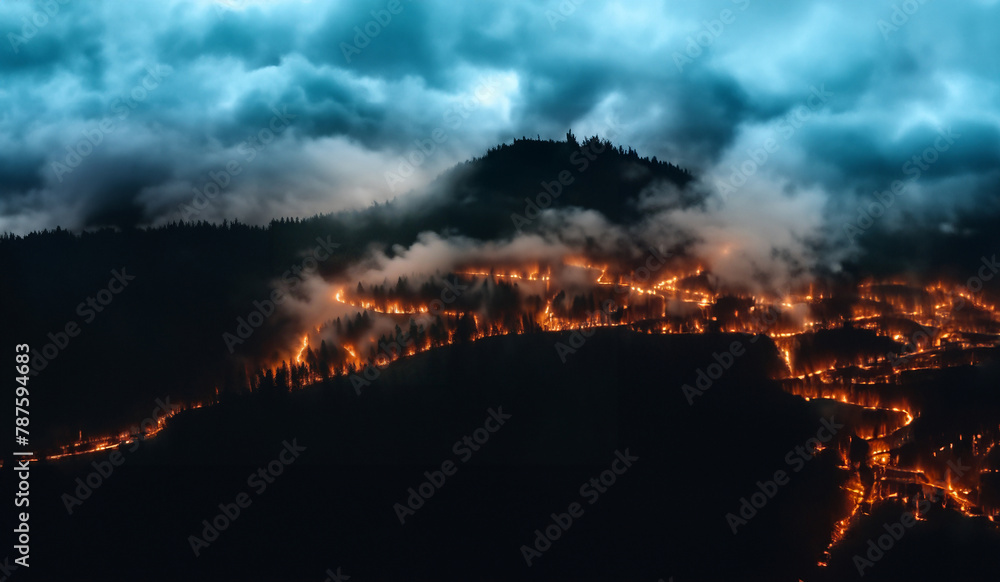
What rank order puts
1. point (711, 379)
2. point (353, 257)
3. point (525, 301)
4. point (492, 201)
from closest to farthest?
point (711, 379), point (525, 301), point (353, 257), point (492, 201)

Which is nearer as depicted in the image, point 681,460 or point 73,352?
point 681,460

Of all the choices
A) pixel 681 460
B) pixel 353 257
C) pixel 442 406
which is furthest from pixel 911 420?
pixel 353 257

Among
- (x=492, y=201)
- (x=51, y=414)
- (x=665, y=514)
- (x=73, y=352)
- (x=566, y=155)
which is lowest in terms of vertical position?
(x=665, y=514)

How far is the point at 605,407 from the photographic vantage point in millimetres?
51812

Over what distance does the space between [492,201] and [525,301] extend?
23179 mm

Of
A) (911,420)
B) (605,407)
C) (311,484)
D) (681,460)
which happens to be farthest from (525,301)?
(911,420)

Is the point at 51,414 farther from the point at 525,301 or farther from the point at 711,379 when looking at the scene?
the point at 711,379

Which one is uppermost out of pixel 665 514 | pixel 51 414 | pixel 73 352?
pixel 73 352

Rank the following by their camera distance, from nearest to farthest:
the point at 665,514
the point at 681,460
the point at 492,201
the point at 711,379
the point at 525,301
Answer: the point at 665,514 < the point at 681,460 < the point at 711,379 < the point at 525,301 < the point at 492,201

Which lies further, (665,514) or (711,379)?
(711,379)

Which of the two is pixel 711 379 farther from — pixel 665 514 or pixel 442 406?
pixel 442 406

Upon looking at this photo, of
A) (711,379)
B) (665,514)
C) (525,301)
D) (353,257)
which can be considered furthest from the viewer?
(353,257)

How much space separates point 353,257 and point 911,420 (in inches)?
1833

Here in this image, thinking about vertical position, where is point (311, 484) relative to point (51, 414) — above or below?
below
